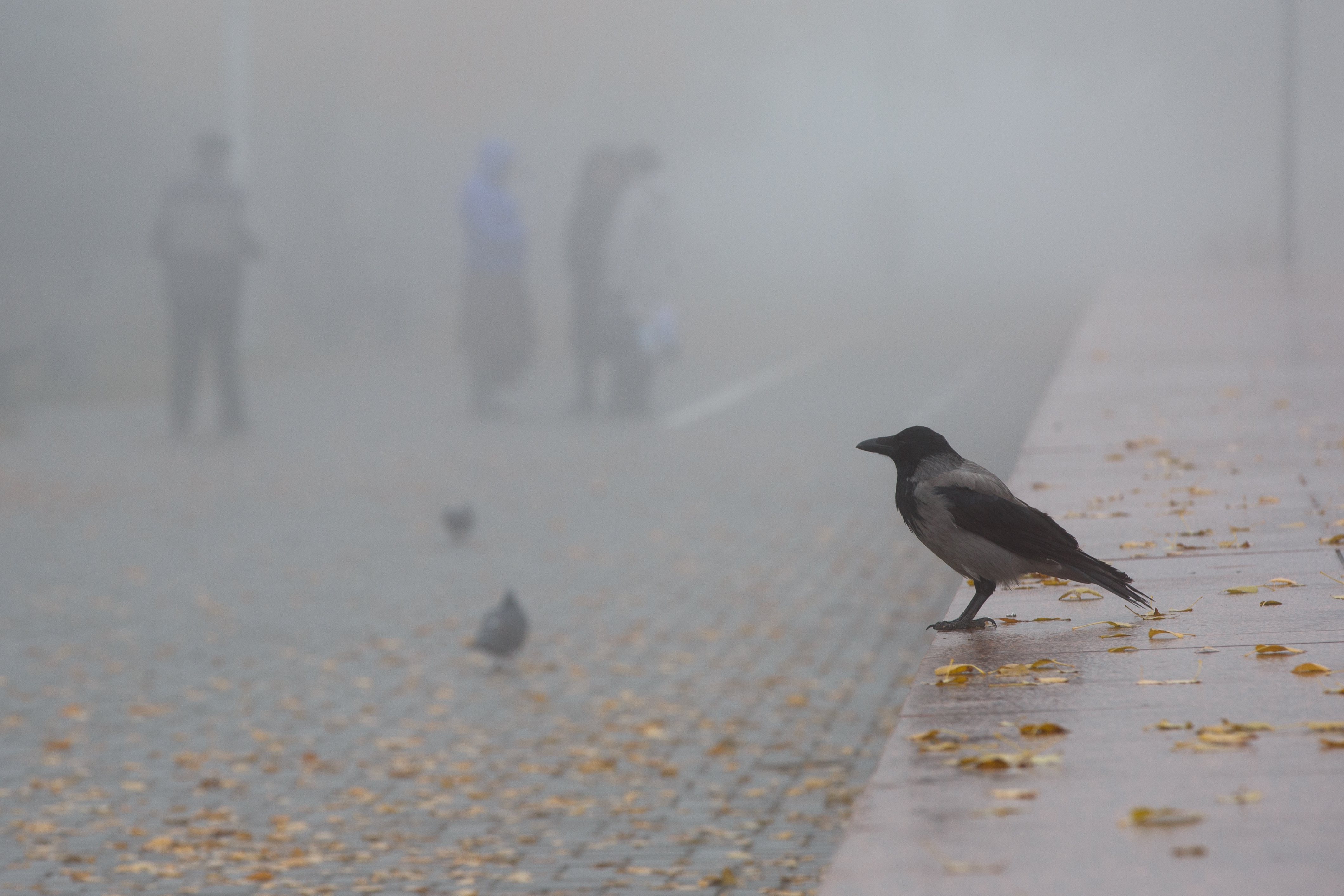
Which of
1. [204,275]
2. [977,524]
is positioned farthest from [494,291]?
[977,524]

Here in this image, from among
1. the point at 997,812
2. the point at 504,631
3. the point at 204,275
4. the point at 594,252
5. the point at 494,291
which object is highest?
the point at 594,252

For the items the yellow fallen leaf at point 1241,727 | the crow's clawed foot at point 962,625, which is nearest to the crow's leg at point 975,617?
the crow's clawed foot at point 962,625

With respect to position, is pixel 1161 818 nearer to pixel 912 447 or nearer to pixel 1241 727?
pixel 1241 727

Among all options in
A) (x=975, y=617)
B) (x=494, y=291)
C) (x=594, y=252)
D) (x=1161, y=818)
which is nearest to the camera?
(x=1161, y=818)

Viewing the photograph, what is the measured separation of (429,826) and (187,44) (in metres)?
25.6

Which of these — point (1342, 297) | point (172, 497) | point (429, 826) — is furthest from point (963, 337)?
point (429, 826)

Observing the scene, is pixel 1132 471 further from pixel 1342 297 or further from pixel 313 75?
pixel 313 75

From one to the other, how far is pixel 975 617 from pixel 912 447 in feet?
1.77

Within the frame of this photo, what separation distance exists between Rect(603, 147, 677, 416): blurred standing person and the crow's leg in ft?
44.2

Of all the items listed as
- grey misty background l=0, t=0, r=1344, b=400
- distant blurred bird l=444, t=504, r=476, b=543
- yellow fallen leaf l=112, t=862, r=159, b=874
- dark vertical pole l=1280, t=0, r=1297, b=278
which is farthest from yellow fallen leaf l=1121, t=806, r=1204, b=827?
dark vertical pole l=1280, t=0, r=1297, b=278

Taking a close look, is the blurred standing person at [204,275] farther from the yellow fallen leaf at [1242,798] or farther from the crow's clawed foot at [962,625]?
the yellow fallen leaf at [1242,798]

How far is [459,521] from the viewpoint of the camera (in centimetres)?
1142

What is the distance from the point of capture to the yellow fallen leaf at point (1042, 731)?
11.0ft

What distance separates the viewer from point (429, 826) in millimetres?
5973
